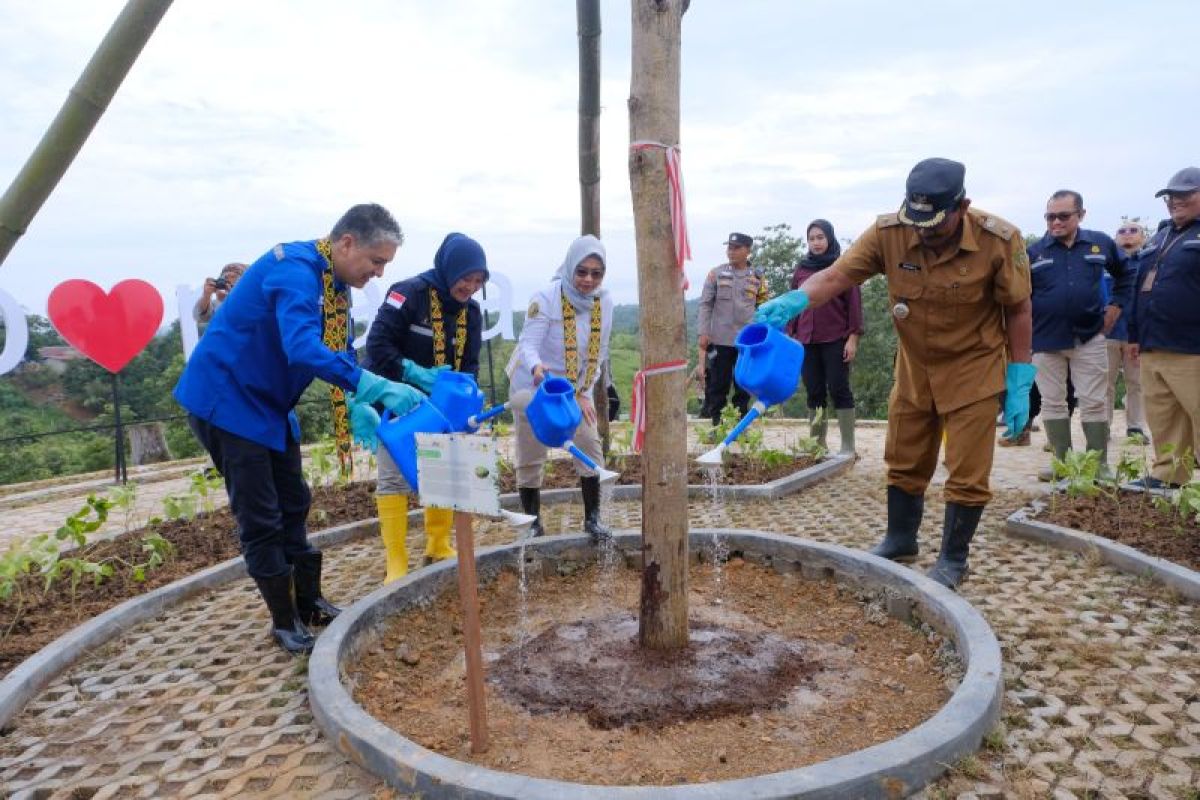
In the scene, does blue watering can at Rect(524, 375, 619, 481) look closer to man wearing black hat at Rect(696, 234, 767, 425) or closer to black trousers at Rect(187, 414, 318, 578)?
black trousers at Rect(187, 414, 318, 578)

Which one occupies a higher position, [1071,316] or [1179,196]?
[1179,196]

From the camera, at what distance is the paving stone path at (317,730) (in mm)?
2227

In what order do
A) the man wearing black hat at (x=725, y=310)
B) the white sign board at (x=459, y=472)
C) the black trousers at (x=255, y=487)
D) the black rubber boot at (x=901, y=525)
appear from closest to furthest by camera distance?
the white sign board at (x=459, y=472), the black trousers at (x=255, y=487), the black rubber boot at (x=901, y=525), the man wearing black hat at (x=725, y=310)

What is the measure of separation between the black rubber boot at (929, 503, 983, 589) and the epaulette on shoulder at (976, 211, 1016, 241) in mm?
1229

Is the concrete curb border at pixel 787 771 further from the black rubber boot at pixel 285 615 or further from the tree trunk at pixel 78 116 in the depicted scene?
the tree trunk at pixel 78 116

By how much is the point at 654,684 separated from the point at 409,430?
1217 mm

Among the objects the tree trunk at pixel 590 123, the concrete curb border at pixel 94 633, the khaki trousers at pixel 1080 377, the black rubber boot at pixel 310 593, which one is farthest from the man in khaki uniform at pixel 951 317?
the concrete curb border at pixel 94 633

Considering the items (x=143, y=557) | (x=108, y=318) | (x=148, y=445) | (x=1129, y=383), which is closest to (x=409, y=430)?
(x=143, y=557)

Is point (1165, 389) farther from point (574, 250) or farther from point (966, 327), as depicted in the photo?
point (574, 250)

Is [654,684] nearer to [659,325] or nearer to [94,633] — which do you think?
[659,325]

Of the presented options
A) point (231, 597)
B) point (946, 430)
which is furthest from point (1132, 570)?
point (231, 597)

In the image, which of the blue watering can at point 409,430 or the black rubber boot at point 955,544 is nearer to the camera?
the blue watering can at point 409,430

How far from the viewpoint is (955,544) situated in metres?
3.76

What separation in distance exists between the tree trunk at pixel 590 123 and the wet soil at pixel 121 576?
1.98 meters
